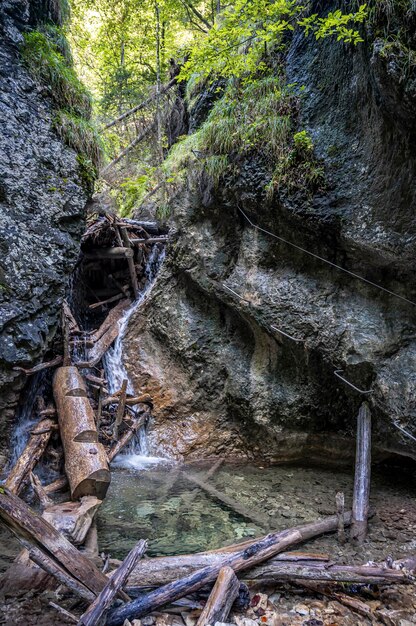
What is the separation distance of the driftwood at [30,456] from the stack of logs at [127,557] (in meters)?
0.01

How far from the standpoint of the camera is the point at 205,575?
284cm

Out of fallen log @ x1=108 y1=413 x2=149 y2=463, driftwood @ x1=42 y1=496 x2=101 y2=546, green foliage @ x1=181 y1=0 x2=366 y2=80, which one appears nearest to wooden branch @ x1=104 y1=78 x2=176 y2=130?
green foliage @ x1=181 y1=0 x2=366 y2=80

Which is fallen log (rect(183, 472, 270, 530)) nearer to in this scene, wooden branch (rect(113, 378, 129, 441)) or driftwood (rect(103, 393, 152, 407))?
wooden branch (rect(113, 378, 129, 441))

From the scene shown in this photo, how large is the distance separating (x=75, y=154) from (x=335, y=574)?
6.07m

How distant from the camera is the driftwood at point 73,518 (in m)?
3.51

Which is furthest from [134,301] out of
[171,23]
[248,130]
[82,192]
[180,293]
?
[171,23]

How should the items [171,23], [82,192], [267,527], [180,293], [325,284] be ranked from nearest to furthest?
1. [267,527]
2. [325,284]
3. [82,192]
4. [180,293]
5. [171,23]

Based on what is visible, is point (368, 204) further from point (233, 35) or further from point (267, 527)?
point (267, 527)

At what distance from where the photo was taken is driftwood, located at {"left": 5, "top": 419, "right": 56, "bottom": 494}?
14.8 feet

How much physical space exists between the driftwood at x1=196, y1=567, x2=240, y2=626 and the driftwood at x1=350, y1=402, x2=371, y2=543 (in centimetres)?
176

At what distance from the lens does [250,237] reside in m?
5.97

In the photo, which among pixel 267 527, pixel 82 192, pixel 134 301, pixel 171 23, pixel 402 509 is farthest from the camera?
pixel 171 23

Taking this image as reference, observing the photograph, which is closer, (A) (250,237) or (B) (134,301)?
(A) (250,237)

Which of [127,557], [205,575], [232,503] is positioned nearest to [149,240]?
[232,503]
